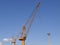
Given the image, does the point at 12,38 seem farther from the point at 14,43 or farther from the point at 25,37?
the point at 25,37

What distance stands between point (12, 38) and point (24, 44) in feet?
Answer: 115

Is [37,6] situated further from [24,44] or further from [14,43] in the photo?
[14,43]

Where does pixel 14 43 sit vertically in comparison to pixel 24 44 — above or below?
above

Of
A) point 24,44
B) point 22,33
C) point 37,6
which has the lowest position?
point 24,44

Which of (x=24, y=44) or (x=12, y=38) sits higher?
(x=12, y=38)

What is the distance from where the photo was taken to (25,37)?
122812mm

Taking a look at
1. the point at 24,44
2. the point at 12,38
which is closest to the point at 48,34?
the point at 24,44

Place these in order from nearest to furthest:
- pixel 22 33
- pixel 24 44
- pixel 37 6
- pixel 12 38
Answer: pixel 37 6, pixel 24 44, pixel 22 33, pixel 12 38

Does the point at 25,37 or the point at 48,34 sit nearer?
the point at 48,34

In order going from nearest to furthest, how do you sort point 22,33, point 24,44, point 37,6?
point 37,6 < point 24,44 < point 22,33

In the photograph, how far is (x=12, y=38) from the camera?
151500mm

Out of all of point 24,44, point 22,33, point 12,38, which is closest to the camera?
point 24,44

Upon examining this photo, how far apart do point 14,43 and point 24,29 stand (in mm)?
33692

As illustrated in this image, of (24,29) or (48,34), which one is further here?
(24,29)
